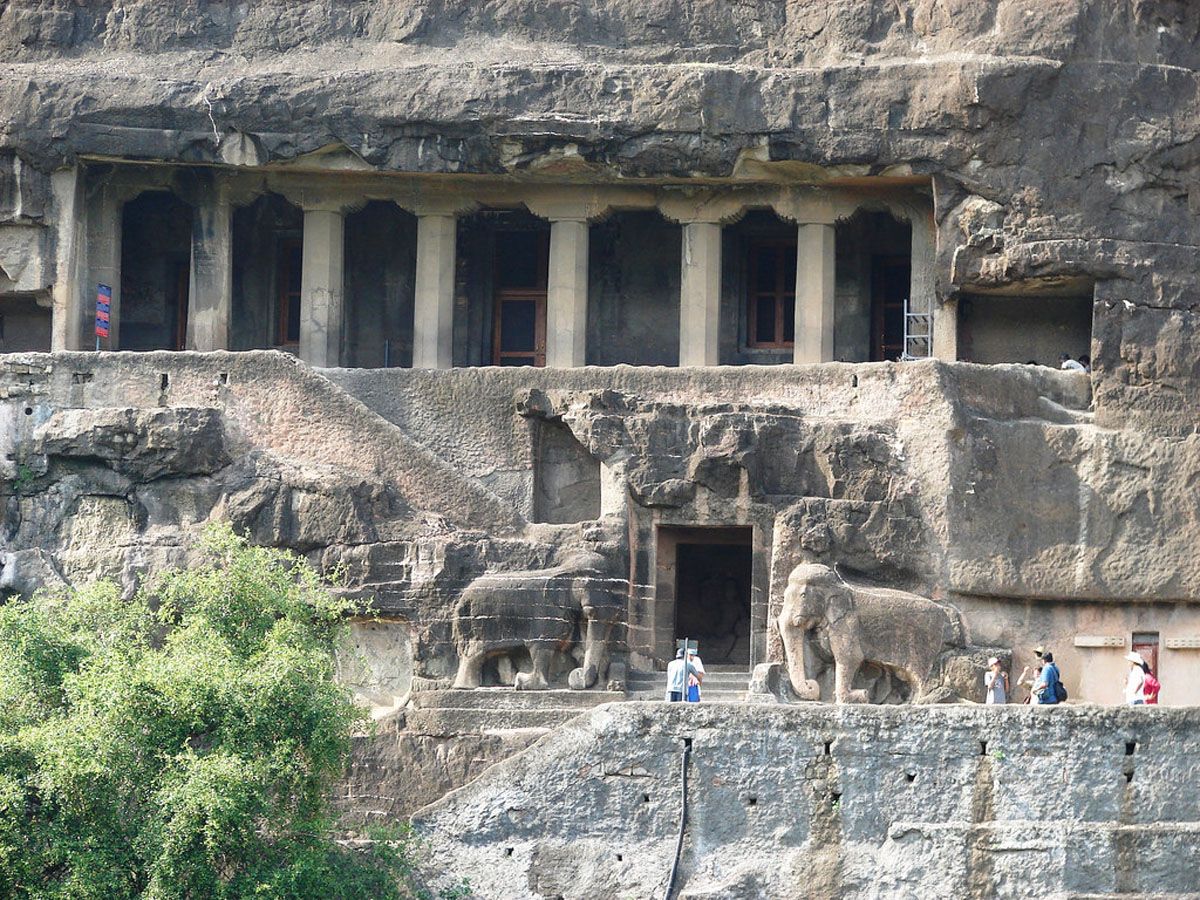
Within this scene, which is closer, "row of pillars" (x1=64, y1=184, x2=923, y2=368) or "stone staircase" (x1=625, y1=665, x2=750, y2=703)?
"stone staircase" (x1=625, y1=665, x2=750, y2=703)

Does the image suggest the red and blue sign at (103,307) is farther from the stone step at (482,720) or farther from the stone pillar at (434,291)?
the stone step at (482,720)

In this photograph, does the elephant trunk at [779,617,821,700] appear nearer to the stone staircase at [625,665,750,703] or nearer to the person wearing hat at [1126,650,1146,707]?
the stone staircase at [625,665,750,703]

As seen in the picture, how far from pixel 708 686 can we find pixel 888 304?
921 centimetres

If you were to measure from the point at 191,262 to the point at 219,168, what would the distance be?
1637 millimetres

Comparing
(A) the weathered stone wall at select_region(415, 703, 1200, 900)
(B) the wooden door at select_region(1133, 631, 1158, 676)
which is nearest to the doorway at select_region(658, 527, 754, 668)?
(B) the wooden door at select_region(1133, 631, 1158, 676)

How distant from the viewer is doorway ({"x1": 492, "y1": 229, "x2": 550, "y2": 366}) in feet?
148

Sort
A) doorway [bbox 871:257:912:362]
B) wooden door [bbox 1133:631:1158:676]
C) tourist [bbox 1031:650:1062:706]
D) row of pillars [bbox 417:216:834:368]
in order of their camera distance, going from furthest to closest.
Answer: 1. doorway [bbox 871:257:912:362]
2. row of pillars [bbox 417:216:834:368]
3. wooden door [bbox 1133:631:1158:676]
4. tourist [bbox 1031:650:1062:706]

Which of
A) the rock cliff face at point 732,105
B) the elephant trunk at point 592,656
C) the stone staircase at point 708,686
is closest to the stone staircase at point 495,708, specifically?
the elephant trunk at point 592,656

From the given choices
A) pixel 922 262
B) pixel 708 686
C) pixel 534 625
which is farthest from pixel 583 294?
pixel 708 686

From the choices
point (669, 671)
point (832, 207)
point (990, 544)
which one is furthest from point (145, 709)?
point (832, 207)

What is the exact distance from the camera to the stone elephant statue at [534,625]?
120 ft

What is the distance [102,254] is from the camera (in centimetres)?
4362

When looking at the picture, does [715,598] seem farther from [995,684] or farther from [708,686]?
[995,684]

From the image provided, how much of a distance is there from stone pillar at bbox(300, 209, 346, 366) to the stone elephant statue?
25.1 feet
